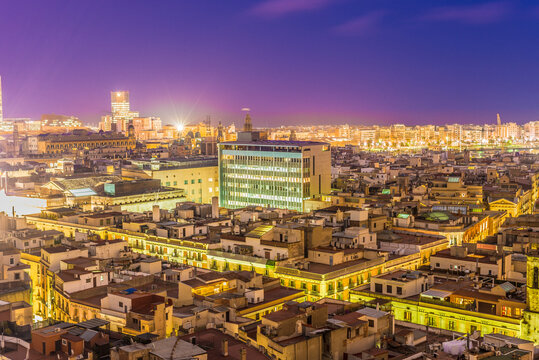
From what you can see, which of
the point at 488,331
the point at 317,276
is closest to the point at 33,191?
the point at 317,276

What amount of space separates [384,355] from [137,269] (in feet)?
75.2

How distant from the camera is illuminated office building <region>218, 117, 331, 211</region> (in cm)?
9469

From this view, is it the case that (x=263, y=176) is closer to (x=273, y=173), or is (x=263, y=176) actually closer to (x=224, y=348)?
(x=273, y=173)

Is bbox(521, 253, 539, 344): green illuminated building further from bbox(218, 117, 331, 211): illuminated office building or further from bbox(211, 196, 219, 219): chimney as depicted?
bbox(218, 117, 331, 211): illuminated office building

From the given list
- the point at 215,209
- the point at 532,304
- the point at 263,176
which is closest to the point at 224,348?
the point at 532,304

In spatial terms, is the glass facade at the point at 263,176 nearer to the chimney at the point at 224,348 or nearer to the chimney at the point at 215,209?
the chimney at the point at 215,209

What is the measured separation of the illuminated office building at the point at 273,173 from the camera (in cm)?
9469

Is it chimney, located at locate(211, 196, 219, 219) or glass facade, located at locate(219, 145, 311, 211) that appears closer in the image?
chimney, located at locate(211, 196, 219, 219)

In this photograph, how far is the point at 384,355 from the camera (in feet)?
90.9

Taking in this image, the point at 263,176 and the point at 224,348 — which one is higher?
the point at 263,176

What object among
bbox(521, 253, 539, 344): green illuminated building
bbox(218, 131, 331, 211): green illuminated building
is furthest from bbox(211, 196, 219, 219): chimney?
bbox(521, 253, 539, 344): green illuminated building

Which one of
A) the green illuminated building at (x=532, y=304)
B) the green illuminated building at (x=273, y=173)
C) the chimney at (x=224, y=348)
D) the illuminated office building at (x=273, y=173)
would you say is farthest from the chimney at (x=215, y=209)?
the chimney at (x=224, y=348)

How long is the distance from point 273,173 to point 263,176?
219 centimetres

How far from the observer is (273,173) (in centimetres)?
9700
